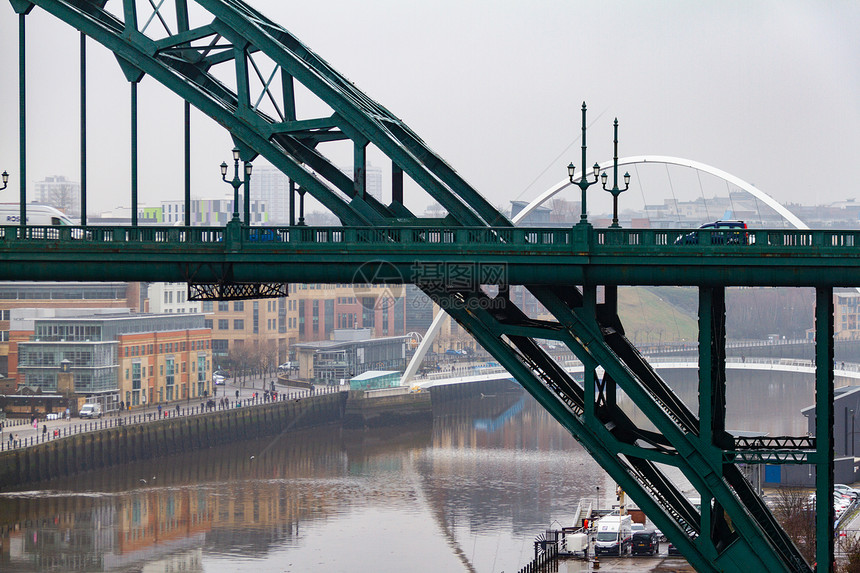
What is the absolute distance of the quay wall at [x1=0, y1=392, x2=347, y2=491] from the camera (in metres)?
92.2

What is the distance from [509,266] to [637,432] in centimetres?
593

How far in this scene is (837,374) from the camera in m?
141

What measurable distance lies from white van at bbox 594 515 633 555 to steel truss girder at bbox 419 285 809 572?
22899 mm

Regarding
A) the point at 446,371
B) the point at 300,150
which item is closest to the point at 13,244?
the point at 300,150

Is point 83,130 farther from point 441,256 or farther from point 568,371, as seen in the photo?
point 568,371

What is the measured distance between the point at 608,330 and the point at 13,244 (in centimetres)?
1796

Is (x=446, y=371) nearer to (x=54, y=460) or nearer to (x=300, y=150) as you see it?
(x=54, y=460)

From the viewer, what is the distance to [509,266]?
109 ft

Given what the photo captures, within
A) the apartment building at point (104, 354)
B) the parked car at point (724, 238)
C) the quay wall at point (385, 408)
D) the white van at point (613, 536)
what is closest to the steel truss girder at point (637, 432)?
the parked car at point (724, 238)

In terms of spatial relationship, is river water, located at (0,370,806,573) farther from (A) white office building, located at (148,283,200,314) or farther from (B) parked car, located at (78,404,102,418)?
(A) white office building, located at (148,283,200,314)

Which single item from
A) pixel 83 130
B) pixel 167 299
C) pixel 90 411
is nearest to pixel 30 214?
pixel 90 411

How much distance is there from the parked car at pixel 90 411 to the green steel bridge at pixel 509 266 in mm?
74423

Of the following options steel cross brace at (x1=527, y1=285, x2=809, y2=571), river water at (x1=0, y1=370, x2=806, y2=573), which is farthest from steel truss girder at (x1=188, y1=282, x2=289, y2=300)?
river water at (x1=0, y1=370, x2=806, y2=573)

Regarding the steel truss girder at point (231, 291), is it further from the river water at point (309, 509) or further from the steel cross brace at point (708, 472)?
the river water at point (309, 509)
